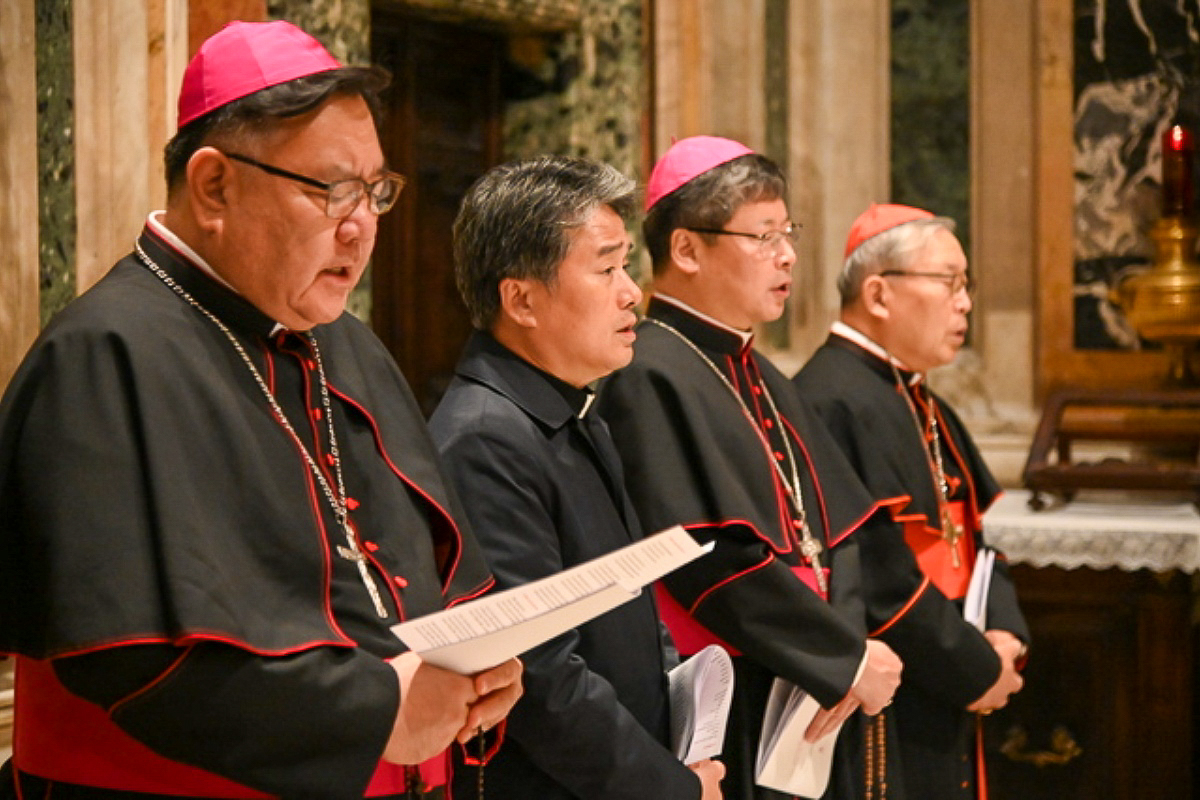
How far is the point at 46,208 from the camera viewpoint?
11.7ft

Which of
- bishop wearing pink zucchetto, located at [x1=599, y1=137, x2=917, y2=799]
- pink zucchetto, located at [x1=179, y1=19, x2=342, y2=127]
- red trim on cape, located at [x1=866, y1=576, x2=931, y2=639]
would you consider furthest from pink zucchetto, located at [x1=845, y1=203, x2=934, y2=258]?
pink zucchetto, located at [x1=179, y1=19, x2=342, y2=127]

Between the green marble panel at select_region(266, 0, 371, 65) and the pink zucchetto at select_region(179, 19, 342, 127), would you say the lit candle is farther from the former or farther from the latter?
the pink zucchetto at select_region(179, 19, 342, 127)

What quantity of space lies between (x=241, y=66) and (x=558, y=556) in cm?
100

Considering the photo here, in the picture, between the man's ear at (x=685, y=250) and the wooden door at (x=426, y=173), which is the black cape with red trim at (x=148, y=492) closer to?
the man's ear at (x=685, y=250)

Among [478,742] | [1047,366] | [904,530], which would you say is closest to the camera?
[478,742]

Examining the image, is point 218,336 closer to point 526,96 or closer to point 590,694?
point 590,694

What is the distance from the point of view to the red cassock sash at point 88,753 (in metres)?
2.03

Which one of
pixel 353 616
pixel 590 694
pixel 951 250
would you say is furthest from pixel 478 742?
pixel 951 250

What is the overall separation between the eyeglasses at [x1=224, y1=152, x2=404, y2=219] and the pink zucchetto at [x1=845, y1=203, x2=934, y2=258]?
240 centimetres

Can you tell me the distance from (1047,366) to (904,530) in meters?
2.40

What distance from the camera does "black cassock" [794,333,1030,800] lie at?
3863 mm

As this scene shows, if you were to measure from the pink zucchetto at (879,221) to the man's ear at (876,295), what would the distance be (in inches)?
5.6

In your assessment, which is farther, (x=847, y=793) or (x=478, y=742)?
(x=847, y=793)

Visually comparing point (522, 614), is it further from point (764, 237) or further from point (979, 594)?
point (979, 594)
